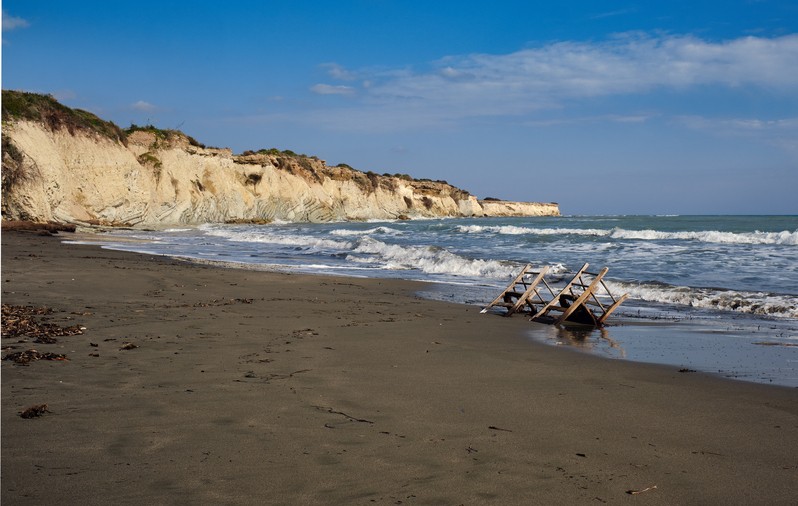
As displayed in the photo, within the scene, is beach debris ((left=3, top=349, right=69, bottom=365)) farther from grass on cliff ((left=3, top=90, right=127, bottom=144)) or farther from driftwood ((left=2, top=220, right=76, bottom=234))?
grass on cliff ((left=3, top=90, right=127, bottom=144))

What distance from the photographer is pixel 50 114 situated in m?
39.0

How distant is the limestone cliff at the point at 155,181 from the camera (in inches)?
1355

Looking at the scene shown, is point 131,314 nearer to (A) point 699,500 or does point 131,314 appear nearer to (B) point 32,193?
(A) point 699,500

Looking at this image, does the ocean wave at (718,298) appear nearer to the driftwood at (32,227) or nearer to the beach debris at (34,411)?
the beach debris at (34,411)

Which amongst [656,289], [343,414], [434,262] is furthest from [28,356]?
[434,262]

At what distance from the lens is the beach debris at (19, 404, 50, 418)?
4234mm

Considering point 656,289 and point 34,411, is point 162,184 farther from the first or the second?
point 34,411

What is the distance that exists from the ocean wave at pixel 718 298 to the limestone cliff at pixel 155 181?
102 feet

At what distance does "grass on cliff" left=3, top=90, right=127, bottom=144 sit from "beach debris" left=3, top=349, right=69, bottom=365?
3421 centimetres

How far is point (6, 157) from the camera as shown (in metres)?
32.3

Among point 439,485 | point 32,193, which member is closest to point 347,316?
point 439,485

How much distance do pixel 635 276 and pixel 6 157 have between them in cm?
3147

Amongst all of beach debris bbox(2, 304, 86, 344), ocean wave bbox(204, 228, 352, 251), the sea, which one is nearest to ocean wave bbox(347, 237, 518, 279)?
the sea

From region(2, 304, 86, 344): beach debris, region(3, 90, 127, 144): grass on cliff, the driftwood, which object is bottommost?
region(2, 304, 86, 344): beach debris
